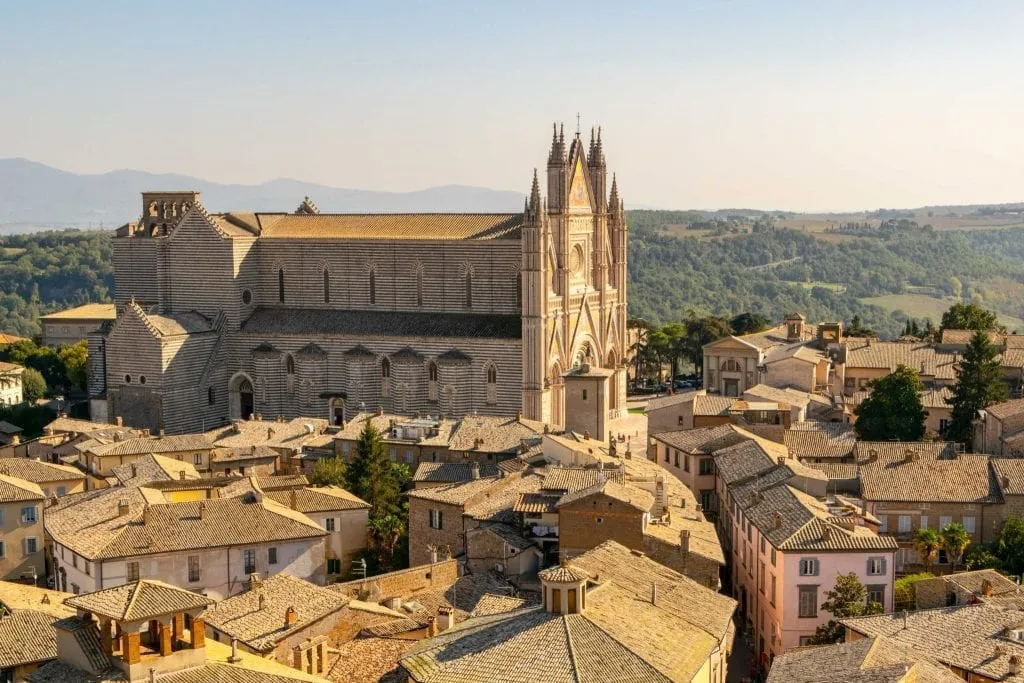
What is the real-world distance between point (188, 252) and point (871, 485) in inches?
1495

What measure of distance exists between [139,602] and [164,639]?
0.71 meters

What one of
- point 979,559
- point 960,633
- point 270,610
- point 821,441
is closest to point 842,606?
point 960,633

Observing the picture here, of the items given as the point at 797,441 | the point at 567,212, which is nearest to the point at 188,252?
the point at 567,212

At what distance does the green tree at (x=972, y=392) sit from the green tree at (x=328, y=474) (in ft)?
69.1

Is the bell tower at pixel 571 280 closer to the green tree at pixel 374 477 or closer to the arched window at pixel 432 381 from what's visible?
the arched window at pixel 432 381

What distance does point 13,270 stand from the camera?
174m

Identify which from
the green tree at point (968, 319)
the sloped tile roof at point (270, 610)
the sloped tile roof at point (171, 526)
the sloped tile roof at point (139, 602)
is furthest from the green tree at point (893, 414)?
the sloped tile roof at point (139, 602)

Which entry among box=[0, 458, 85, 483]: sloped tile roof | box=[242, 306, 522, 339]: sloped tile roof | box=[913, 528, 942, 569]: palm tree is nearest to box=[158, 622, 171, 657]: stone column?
box=[913, 528, 942, 569]: palm tree

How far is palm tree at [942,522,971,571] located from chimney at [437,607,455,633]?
1469cm

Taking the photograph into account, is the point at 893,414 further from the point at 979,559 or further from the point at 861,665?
the point at 861,665

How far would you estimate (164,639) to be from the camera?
24.7m

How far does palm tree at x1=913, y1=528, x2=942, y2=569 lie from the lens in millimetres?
39062

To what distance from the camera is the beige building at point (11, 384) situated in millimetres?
78000

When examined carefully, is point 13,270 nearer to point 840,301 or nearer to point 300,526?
point 840,301
